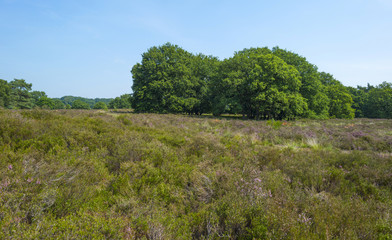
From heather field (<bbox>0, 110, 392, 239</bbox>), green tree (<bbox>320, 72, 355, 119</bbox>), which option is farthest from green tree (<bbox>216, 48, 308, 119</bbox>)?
green tree (<bbox>320, 72, 355, 119</bbox>)

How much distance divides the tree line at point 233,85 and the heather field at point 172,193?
20.4m

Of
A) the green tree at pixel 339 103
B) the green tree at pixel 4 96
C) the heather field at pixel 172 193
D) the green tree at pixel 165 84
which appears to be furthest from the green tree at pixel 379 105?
the green tree at pixel 4 96

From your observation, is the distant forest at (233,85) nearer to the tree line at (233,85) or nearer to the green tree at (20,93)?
the tree line at (233,85)

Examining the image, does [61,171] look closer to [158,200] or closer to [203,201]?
[158,200]

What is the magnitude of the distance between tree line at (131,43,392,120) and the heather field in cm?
2038

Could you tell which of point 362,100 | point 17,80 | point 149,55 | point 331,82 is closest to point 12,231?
point 149,55

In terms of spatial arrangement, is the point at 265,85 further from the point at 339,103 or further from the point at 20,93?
the point at 20,93

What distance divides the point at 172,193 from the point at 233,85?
24378 mm

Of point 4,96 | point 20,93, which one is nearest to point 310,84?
point 4,96

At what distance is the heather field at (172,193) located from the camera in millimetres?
2340

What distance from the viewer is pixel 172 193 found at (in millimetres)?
3570

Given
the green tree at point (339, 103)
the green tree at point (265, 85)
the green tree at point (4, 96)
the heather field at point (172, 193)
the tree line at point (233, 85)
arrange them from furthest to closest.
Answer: the green tree at point (4, 96)
the green tree at point (339, 103)
the tree line at point (233, 85)
the green tree at point (265, 85)
the heather field at point (172, 193)

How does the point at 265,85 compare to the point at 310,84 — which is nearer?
the point at 265,85

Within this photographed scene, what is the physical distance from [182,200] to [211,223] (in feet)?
3.16
